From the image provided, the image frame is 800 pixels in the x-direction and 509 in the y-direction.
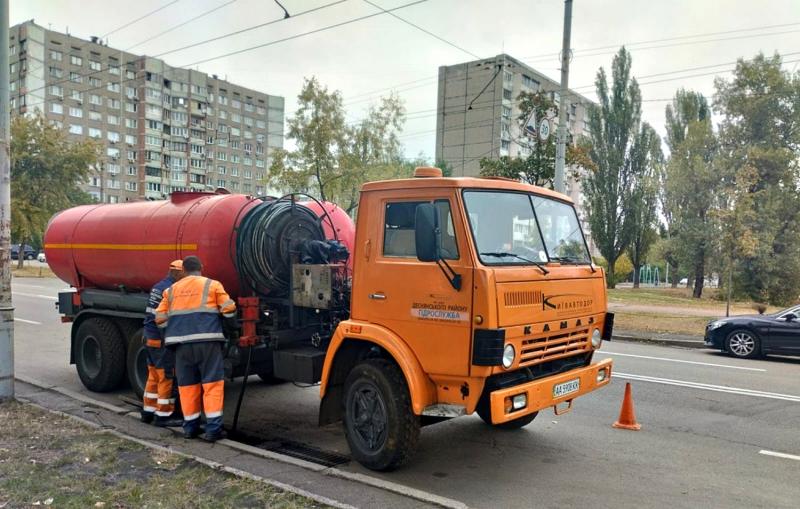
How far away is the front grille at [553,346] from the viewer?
15.5 feet

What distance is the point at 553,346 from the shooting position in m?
5.08

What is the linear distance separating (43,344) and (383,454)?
9449 millimetres

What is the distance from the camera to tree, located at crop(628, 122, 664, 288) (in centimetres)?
4150

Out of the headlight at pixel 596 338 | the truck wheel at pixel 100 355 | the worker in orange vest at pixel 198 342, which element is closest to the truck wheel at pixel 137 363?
the truck wheel at pixel 100 355

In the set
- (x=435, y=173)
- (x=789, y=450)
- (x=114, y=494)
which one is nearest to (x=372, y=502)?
(x=114, y=494)

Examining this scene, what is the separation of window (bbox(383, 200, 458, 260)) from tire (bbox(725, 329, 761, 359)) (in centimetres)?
982

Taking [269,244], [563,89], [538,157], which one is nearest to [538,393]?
[269,244]

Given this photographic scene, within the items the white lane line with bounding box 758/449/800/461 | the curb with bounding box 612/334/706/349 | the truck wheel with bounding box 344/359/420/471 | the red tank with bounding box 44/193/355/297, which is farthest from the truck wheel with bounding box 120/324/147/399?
the curb with bounding box 612/334/706/349

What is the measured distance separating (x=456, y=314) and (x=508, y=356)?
1.65 ft

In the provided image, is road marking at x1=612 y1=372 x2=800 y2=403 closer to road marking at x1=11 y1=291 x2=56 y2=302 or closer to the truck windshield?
the truck windshield

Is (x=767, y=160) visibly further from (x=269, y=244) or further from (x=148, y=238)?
(x=148, y=238)

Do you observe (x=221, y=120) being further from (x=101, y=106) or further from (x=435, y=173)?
(x=435, y=173)

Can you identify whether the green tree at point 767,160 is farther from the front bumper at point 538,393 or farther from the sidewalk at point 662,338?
the front bumper at point 538,393

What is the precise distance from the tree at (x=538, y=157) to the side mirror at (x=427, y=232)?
12979 mm
